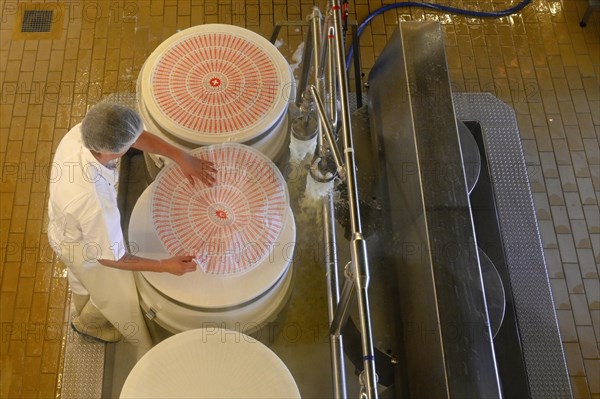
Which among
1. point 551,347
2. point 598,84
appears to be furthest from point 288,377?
point 598,84

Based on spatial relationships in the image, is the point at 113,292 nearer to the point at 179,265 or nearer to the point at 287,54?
the point at 179,265

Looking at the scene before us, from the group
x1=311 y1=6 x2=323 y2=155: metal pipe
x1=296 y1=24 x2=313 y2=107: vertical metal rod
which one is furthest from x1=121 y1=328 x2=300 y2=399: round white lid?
x1=296 y1=24 x2=313 y2=107: vertical metal rod

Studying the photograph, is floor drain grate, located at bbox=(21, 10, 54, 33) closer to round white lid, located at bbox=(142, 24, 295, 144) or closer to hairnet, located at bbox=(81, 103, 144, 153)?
round white lid, located at bbox=(142, 24, 295, 144)

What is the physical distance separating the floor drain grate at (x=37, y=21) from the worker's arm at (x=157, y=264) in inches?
91.6

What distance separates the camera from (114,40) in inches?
130

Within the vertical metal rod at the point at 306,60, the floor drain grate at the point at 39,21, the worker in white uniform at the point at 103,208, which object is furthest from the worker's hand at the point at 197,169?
the floor drain grate at the point at 39,21

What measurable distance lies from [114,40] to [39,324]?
1.77 meters

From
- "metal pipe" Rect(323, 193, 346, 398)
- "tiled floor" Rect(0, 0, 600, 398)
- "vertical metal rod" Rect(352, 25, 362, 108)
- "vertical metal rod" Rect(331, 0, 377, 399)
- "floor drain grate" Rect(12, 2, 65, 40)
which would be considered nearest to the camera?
"vertical metal rod" Rect(331, 0, 377, 399)

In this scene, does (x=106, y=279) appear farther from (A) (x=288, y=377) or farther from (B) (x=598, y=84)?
(B) (x=598, y=84)

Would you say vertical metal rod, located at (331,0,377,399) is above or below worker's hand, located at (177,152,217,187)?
below

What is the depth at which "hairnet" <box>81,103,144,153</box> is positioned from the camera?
5.19ft

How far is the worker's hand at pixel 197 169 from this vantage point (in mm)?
1794

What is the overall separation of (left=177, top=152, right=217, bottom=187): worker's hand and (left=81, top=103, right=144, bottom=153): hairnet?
0.68 ft

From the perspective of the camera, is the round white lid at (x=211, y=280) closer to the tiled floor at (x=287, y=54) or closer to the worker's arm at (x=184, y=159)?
the worker's arm at (x=184, y=159)
